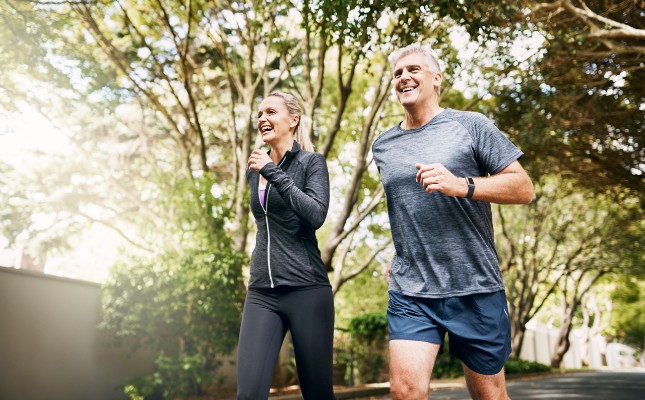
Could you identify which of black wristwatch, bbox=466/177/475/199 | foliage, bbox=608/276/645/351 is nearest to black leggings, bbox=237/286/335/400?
black wristwatch, bbox=466/177/475/199

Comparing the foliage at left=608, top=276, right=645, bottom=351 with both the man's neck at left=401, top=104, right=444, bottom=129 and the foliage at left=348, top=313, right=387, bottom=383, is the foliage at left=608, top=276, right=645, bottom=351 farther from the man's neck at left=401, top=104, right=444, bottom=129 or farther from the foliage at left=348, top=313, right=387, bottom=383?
the man's neck at left=401, top=104, right=444, bottom=129

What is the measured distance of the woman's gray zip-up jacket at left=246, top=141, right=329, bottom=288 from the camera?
3.58 meters

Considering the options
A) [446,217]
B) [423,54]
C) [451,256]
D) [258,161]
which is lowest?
[451,256]

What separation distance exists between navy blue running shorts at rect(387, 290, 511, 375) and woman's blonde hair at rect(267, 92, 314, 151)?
1.31 m

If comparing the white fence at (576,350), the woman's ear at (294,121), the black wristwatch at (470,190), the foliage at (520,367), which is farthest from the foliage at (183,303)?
the white fence at (576,350)

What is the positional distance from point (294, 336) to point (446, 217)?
41.1 inches

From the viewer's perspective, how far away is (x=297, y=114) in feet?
13.1

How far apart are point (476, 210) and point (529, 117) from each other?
13136 mm

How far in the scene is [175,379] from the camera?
1034 centimetres

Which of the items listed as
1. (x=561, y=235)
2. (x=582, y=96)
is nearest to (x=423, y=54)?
(x=582, y=96)

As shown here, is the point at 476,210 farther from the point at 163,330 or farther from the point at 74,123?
the point at 74,123

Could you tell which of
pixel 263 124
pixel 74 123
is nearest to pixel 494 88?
pixel 74 123

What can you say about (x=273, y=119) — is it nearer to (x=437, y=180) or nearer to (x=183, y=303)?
(x=437, y=180)

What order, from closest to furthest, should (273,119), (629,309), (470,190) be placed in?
1. (470,190)
2. (273,119)
3. (629,309)
